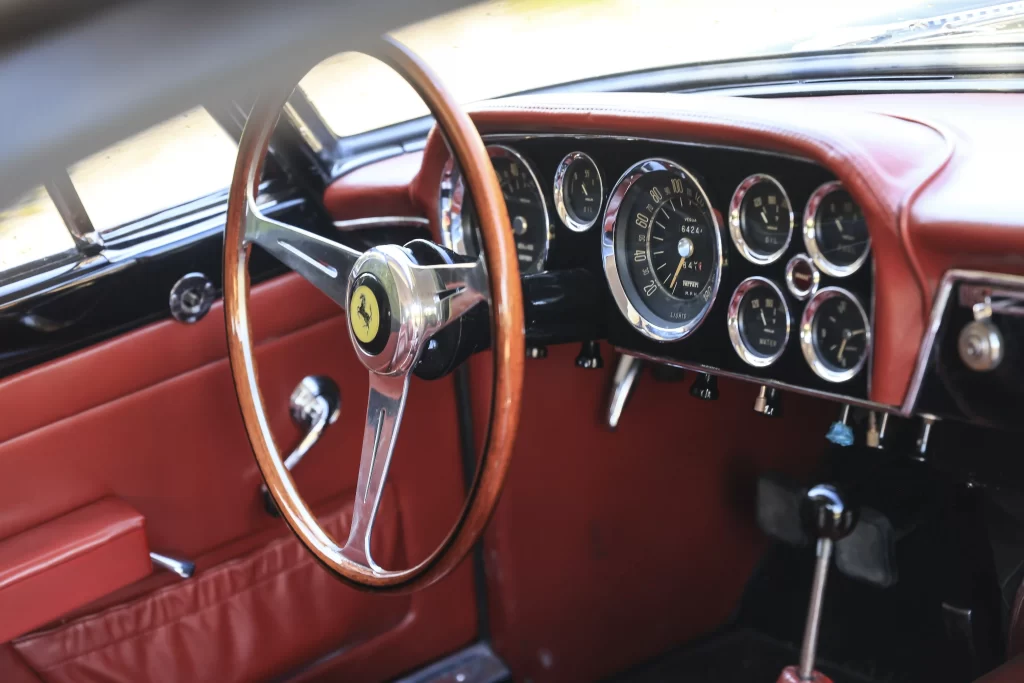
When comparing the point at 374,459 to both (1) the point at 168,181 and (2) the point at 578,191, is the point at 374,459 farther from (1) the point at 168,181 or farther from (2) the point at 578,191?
(1) the point at 168,181

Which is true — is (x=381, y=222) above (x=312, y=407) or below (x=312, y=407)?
Result: above

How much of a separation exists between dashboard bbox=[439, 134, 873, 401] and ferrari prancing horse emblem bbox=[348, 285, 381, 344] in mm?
338

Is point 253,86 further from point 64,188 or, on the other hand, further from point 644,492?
point 644,492

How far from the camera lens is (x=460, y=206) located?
67.9 inches

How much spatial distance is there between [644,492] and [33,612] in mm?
1163

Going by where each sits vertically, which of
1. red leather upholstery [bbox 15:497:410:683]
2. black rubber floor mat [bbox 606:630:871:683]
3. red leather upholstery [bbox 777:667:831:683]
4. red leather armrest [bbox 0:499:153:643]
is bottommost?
black rubber floor mat [bbox 606:630:871:683]

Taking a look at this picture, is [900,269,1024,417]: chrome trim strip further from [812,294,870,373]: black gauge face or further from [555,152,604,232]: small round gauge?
[555,152,604,232]: small round gauge

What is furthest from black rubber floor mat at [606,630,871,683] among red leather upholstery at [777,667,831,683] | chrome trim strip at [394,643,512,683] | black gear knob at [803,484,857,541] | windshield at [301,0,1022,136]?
windshield at [301,0,1022,136]

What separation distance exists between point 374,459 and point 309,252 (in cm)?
30

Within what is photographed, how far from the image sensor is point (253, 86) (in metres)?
0.50

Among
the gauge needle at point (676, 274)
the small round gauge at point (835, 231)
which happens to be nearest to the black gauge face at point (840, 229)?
the small round gauge at point (835, 231)

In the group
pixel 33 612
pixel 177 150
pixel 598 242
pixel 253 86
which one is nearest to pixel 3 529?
pixel 33 612

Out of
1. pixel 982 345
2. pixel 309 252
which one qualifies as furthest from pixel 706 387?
pixel 309 252

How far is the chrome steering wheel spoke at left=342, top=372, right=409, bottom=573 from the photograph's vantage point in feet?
4.42
